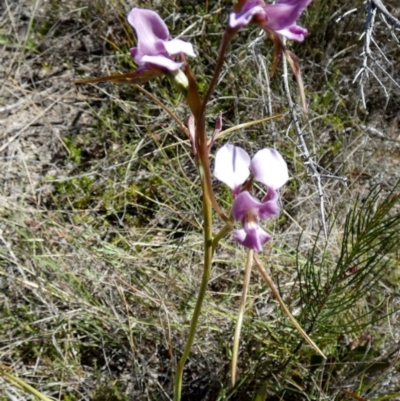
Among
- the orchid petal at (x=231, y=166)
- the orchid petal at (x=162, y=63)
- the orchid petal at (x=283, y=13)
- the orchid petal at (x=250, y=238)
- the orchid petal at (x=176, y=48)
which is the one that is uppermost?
the orchid petal at (x=283, y=13)

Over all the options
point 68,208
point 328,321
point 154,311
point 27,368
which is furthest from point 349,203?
point 27,368

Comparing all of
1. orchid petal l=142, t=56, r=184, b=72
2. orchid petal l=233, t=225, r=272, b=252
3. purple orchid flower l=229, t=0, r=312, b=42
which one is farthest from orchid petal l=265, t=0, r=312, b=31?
orchid petal l=233, t=225, r=272, b=252

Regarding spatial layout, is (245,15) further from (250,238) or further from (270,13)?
(250,238)

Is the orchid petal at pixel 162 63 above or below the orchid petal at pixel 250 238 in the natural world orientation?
above

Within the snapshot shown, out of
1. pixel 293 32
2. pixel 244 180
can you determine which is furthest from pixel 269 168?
pixel 293 32

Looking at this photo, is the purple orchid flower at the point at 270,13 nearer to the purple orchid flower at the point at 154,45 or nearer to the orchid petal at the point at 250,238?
the purple orchid flower at the point at 154,45

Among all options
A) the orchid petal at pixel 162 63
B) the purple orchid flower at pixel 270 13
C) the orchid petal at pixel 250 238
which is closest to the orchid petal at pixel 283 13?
the purple orchid flower at pixel 270 13

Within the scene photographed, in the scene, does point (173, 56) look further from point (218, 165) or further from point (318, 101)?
point (318, 101)
